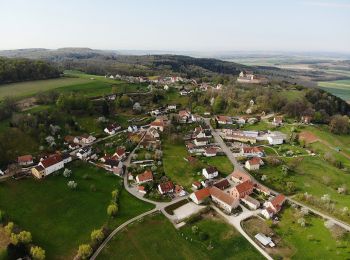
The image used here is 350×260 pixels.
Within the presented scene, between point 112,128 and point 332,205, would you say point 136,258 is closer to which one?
point 332,205

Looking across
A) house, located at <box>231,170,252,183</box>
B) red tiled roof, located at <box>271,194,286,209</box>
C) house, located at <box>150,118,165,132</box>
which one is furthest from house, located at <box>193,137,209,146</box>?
red tiled roof, located at <box>271,194,286,209</box>

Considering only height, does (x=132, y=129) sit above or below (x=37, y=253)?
above

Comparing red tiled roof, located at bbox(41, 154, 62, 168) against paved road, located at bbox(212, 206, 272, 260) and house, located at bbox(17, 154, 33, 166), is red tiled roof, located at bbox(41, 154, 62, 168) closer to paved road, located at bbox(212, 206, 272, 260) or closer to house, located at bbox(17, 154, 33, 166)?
house, located at bbox(17, 154, 33, 166)

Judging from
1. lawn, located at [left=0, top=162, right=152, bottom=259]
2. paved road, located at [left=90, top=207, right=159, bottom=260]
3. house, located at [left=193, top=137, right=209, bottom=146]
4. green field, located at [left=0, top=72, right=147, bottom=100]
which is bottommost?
paved road, located at [left=90, top=207, right=159, bottom=260]

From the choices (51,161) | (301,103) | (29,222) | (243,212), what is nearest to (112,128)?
(51,161)

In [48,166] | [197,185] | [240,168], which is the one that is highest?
[48,166]

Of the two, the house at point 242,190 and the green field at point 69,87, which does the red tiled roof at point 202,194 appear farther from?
the green field at point 69,87

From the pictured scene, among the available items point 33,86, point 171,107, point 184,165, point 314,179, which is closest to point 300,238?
point 314,179

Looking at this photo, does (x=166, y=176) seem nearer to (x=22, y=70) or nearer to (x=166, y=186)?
(x=166, y=186)
